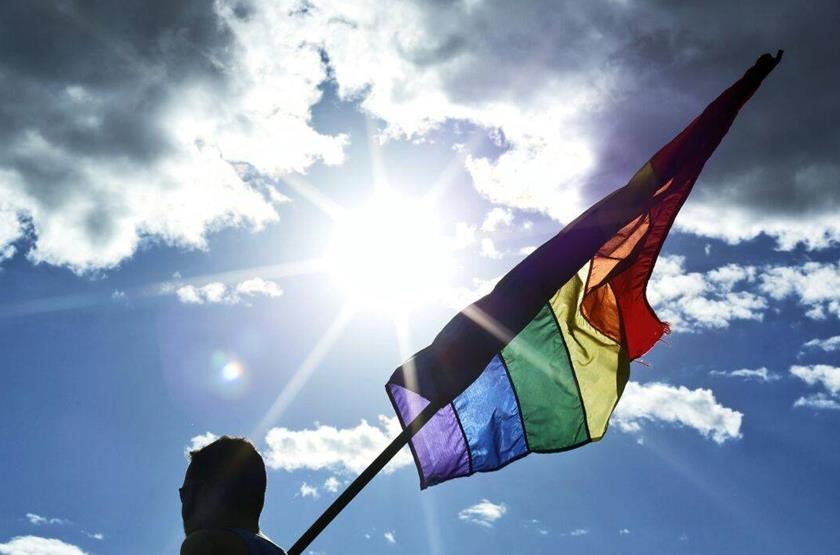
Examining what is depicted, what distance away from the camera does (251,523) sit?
346 centimetres

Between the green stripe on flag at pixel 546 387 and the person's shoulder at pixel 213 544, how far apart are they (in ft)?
16.2

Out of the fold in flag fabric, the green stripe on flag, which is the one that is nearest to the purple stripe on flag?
the fold in flag fabric

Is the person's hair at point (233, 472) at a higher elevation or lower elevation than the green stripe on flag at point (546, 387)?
lower

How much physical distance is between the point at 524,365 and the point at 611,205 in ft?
7.63

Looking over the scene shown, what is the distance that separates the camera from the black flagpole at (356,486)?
4633 millimetres

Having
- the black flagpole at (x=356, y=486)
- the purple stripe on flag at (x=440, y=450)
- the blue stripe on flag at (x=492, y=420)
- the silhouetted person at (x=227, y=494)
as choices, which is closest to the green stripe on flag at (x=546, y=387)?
the blue stripe on flag at (x=492, y=420)

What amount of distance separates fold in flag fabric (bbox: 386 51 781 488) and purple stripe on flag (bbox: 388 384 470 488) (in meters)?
0.01

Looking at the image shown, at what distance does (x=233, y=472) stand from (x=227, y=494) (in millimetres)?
121

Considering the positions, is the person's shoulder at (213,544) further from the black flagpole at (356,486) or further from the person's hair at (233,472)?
the black flagpole at (356,486)

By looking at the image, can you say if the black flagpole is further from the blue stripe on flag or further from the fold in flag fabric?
the blue stripe on flag

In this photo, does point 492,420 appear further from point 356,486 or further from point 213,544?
point 213,544

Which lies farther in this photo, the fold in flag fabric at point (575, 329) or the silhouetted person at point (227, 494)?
the fold in flag fabric at point (575, 329)

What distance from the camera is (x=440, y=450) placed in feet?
23.4

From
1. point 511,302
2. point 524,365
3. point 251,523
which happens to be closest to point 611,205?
point 511,302
